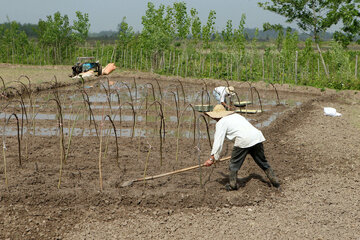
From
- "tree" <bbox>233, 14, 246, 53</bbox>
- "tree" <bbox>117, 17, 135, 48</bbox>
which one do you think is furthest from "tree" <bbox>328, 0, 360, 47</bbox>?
"tree" <bbox>117, 17, 135, 48</bbox>

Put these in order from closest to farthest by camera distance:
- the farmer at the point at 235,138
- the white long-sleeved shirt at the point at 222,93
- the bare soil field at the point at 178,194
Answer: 1. the bare soil field at the point at 178,194
2. the farmer at the point at 235,138
3. the white long-sleeved shirt at the point at 222,93

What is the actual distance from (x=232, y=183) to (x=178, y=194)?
2.76ft

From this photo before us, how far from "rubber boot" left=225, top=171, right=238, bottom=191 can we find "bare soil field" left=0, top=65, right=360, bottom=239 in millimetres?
79

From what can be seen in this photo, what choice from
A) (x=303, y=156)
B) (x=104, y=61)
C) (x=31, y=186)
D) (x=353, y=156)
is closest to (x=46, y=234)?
(x=31, y=186)

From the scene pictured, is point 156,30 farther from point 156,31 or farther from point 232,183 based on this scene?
point 232,183

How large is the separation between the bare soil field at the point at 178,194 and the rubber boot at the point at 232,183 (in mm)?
79

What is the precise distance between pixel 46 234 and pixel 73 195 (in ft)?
3.05

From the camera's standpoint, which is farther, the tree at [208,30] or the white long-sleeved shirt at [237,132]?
the tree at [208,30]

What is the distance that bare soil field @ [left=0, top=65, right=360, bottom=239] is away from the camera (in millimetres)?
4555

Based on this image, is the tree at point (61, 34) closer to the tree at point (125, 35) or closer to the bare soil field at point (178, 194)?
the tree at point (125, 35)

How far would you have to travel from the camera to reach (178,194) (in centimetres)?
544

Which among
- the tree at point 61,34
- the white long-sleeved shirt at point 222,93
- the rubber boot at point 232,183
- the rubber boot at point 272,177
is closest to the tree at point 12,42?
the tree at point 61,34

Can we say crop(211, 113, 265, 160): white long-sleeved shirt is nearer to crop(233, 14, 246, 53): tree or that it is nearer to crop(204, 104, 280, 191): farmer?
crop(204, 104, 280, 191): farmer

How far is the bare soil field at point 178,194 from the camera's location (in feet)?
14.9
